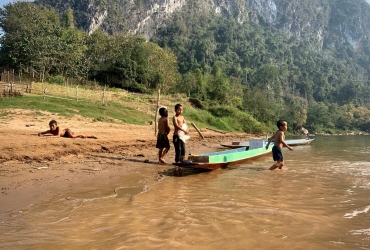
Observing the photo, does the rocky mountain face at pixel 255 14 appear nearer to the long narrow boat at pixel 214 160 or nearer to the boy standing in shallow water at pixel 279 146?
the long narrow boat at pixel 214 160

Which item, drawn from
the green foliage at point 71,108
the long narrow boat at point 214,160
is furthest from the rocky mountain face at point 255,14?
the long narrow boat at point 214,160

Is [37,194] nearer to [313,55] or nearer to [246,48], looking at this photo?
[246,48]

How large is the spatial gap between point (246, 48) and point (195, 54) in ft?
87.2

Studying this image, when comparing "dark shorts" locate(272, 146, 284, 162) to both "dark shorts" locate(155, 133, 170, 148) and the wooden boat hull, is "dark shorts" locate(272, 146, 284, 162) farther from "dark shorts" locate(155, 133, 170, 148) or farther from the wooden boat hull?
"dark shorts" locate(155, 133, 170, 148)

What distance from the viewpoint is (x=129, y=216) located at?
3.73m

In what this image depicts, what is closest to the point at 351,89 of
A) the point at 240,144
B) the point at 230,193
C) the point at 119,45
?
the point at 119,45

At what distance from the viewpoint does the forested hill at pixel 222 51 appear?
37.2 meters

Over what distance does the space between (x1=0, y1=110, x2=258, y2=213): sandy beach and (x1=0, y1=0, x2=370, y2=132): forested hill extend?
75.9 ft

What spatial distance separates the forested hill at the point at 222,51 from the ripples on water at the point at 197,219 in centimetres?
2795

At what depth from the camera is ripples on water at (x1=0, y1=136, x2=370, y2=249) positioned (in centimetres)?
296

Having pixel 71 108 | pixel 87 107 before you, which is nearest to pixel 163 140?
pixel 71 108

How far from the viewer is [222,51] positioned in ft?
387

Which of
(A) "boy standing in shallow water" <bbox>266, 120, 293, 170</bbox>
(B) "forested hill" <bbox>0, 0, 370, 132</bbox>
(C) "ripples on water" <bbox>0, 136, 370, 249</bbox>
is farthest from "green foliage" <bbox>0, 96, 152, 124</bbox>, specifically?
(B) "forested hill" <bbox>0, 0, 370, 132</bbox>

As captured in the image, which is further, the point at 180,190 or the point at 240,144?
the point at 240,144
